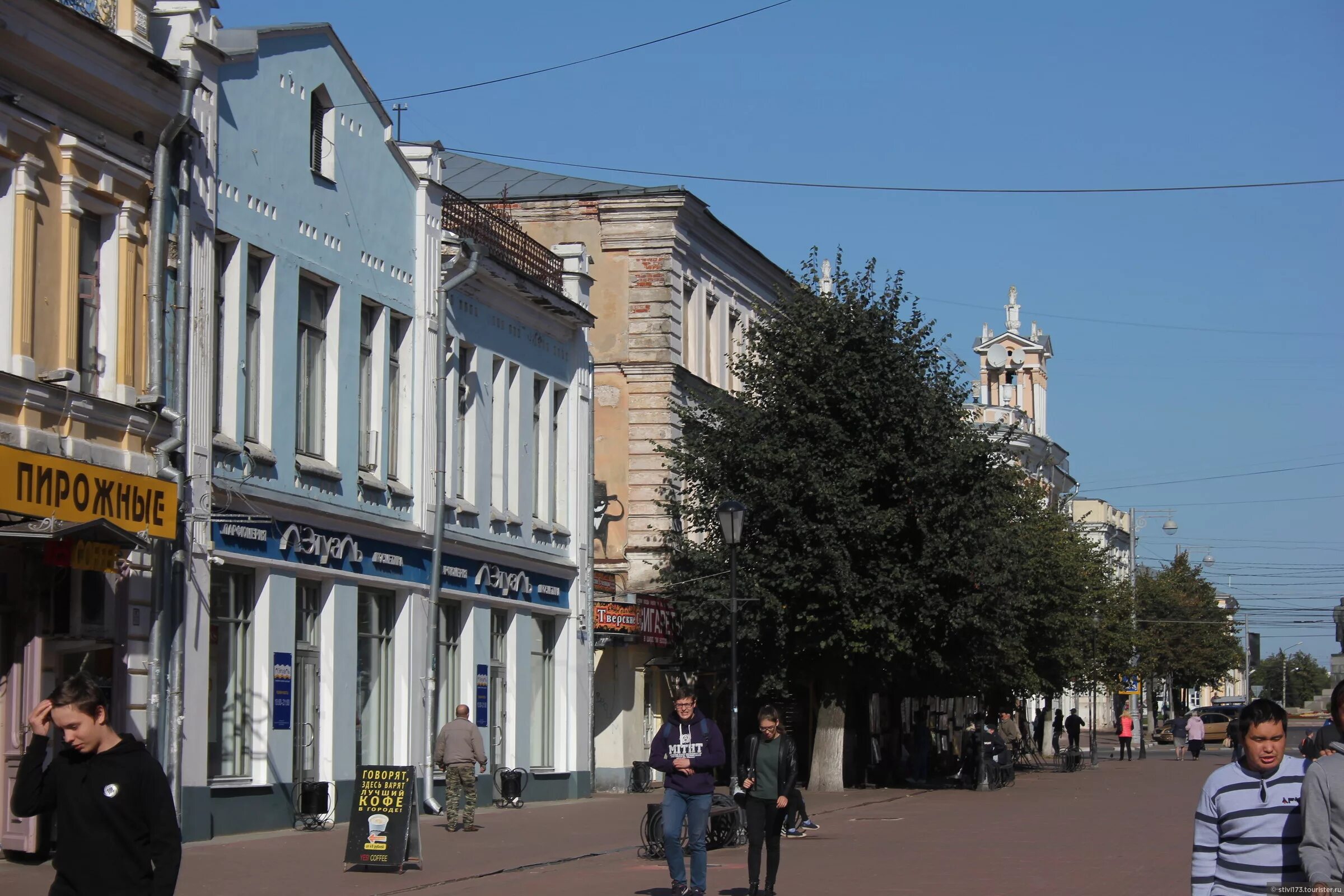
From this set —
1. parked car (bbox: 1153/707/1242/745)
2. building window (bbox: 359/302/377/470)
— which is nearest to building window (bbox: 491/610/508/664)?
building window (bbox: 359/302/377/470)

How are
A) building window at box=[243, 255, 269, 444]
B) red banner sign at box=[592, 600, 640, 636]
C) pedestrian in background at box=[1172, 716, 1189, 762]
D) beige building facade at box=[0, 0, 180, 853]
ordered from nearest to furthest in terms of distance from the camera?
beige building facade at box=[0, 0, 180, 853] → building window at box=[243, 255, 269, 444] → red banner sign at box=[592, 600, 640, 636] → pedestrian in background at box=[1172, 716, 1189, 762]

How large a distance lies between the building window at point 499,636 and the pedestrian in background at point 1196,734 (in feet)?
101

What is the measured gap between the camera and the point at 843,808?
29406mm

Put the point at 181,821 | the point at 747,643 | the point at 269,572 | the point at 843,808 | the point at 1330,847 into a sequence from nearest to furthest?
the point at 1330,847 → the point at 181,821 → the point at 269,572 → the point at 843,808 → the point at 747,643

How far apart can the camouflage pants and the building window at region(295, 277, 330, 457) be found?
169 inches

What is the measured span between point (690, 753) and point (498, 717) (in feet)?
46.8

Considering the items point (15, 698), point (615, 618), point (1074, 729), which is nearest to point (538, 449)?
point (615, 618)

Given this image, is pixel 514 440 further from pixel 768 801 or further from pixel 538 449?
pixel 768 801

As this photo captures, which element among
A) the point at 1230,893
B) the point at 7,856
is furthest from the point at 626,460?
the point at 1230,893

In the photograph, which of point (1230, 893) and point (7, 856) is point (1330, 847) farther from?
point (7, 856)

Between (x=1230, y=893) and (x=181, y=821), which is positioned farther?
(x=181, y=821)

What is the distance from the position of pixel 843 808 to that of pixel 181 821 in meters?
13.2

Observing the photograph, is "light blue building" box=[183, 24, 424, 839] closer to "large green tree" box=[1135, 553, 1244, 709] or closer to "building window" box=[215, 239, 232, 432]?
"building window" box=[215, 239, 232, 432]

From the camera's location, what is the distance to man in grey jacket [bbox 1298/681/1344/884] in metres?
6.88
